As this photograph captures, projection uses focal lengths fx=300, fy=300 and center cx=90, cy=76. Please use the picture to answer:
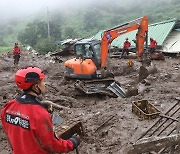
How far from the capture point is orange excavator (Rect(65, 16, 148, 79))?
424 inches

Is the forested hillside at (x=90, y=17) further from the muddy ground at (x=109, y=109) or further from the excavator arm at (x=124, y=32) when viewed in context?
the muddy ground at (x=109, y=109)

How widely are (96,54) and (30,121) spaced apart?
8.85 meters

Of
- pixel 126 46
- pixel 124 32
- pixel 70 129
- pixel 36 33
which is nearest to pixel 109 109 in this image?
pixel 70 129

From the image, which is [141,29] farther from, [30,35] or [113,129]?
[30,35]

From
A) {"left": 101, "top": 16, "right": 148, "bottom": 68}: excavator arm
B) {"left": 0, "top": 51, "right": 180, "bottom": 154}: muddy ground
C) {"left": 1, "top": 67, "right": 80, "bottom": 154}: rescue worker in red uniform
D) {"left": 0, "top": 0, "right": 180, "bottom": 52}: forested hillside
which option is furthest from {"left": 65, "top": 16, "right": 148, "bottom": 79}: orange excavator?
{"left": 0, "top": 0, "right": 180, "bottom": 52}: forested hillside

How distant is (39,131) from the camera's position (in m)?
2.53

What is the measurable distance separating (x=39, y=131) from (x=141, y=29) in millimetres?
9577

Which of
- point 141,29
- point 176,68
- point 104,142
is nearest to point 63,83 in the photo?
point 141,29

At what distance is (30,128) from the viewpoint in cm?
253

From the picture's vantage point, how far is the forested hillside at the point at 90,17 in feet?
135

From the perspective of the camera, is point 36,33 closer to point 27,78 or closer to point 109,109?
point 109,109

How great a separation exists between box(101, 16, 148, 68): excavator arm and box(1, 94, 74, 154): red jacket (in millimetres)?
8332

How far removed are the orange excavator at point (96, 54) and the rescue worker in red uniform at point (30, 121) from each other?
7.90m

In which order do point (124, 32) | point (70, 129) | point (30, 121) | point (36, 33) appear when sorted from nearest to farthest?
1. point (30, 121)
2. point (70, 129)
3. point (124, 32)
4. point (36, 33)
